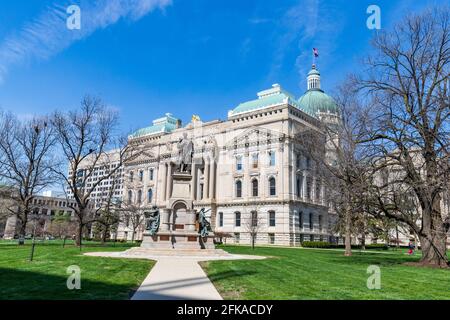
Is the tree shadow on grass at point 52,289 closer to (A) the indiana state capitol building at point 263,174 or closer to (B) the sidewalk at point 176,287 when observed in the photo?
(B) the sidewalk at point 176,287

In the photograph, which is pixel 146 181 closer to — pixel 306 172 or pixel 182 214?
pixel 306 172

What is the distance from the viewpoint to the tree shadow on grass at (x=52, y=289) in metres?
8.56

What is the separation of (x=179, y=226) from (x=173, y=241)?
1.65m

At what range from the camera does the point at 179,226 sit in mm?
25938

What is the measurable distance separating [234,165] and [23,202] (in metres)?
35.9

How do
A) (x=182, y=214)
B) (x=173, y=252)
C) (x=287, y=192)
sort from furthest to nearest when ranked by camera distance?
(x=287, y=192) → (x=182, y=214) → (x=173, y=252)

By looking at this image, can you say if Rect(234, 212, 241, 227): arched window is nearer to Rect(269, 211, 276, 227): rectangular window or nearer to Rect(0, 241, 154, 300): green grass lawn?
Rect(269, 211, 276, 227): rectangular window

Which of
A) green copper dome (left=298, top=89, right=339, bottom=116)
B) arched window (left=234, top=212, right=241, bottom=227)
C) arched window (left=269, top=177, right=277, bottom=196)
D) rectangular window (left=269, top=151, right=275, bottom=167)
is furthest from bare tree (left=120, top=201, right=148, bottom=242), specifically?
green copper dome (left=298, top=89, right=339, bottom=116)

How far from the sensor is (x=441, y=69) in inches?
813

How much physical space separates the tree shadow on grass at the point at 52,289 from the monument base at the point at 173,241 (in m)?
12.4

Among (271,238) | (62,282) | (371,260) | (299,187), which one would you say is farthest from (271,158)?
(62,282)

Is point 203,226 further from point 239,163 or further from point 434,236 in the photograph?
point 239,163

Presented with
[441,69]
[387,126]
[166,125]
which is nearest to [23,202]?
[387,126]
